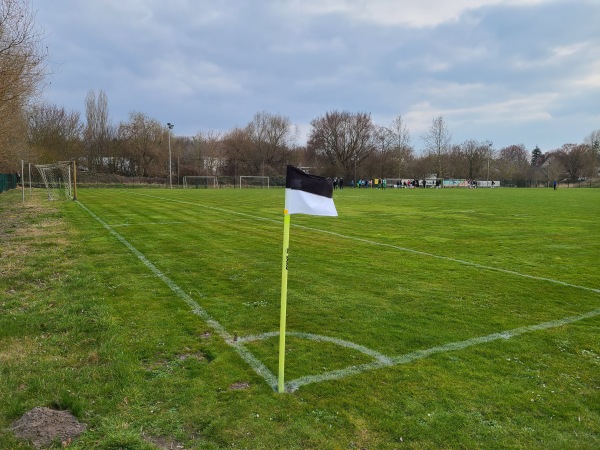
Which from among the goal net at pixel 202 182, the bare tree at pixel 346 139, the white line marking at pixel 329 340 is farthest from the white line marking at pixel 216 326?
the bare tree at pixel 346 139

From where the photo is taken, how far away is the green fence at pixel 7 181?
38.6 metres

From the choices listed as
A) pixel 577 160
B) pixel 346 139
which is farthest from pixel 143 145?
pixel 577 160

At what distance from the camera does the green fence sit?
3859 cm

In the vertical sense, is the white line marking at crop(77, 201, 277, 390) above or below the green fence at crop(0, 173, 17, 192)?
below

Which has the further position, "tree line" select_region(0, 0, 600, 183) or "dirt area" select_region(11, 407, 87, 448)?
"tree line" select_region(0, 0, 600, 183)

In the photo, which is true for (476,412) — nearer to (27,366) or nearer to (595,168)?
(27,366)

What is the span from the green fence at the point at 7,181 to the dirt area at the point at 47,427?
142 feet

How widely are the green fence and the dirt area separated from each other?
142 feet

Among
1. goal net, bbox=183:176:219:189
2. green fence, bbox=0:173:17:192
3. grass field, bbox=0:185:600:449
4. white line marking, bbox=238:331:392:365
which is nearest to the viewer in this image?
grass field, bbox=0:185:600:449

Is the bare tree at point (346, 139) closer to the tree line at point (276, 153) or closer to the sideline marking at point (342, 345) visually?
the tree line at point (276, 153)

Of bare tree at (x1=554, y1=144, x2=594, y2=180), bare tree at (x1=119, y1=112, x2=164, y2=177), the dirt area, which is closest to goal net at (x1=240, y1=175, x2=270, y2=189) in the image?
bare tree at (x1=119, y1=112, x2=164, y2=177)

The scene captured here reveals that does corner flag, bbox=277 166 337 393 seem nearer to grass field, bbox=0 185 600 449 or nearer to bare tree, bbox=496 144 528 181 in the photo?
grass field, bbox=0 185 600 449

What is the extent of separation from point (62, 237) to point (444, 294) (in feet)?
34.3

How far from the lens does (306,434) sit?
116 inches
